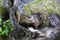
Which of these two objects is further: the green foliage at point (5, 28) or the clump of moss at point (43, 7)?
the green foliage at point (5, 28)

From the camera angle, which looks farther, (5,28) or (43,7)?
(5,28)

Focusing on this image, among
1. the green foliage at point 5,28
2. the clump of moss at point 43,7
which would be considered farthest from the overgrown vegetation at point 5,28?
the clump of moss at point 43,7

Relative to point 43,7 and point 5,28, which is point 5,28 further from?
point 43,7

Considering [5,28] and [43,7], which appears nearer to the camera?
[43,7]

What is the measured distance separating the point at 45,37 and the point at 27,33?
0.29m

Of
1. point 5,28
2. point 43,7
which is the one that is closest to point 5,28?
point 5,28

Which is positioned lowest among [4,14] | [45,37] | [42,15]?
[45,37]

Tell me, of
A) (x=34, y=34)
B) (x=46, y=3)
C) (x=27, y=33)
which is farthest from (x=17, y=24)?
(x=46, y=3)

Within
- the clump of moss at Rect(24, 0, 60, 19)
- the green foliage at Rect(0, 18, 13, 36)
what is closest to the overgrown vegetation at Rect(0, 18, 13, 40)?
the green foliage at Rect(0, 18, 13, 36)

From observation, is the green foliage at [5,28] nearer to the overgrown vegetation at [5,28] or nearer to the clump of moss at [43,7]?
the overgrown vegetation at [5,28]

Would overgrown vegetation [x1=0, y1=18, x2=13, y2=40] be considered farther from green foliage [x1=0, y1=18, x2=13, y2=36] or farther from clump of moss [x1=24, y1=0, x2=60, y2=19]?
clump of moss [x1=24, y1=0, x2=60, y2=19]

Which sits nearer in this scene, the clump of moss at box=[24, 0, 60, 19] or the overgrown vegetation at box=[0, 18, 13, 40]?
the clump of moss at box=[24, 0, 60, 19]

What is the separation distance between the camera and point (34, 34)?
80.5 inches

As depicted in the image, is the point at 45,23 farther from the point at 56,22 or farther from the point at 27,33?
the point at 27,33
